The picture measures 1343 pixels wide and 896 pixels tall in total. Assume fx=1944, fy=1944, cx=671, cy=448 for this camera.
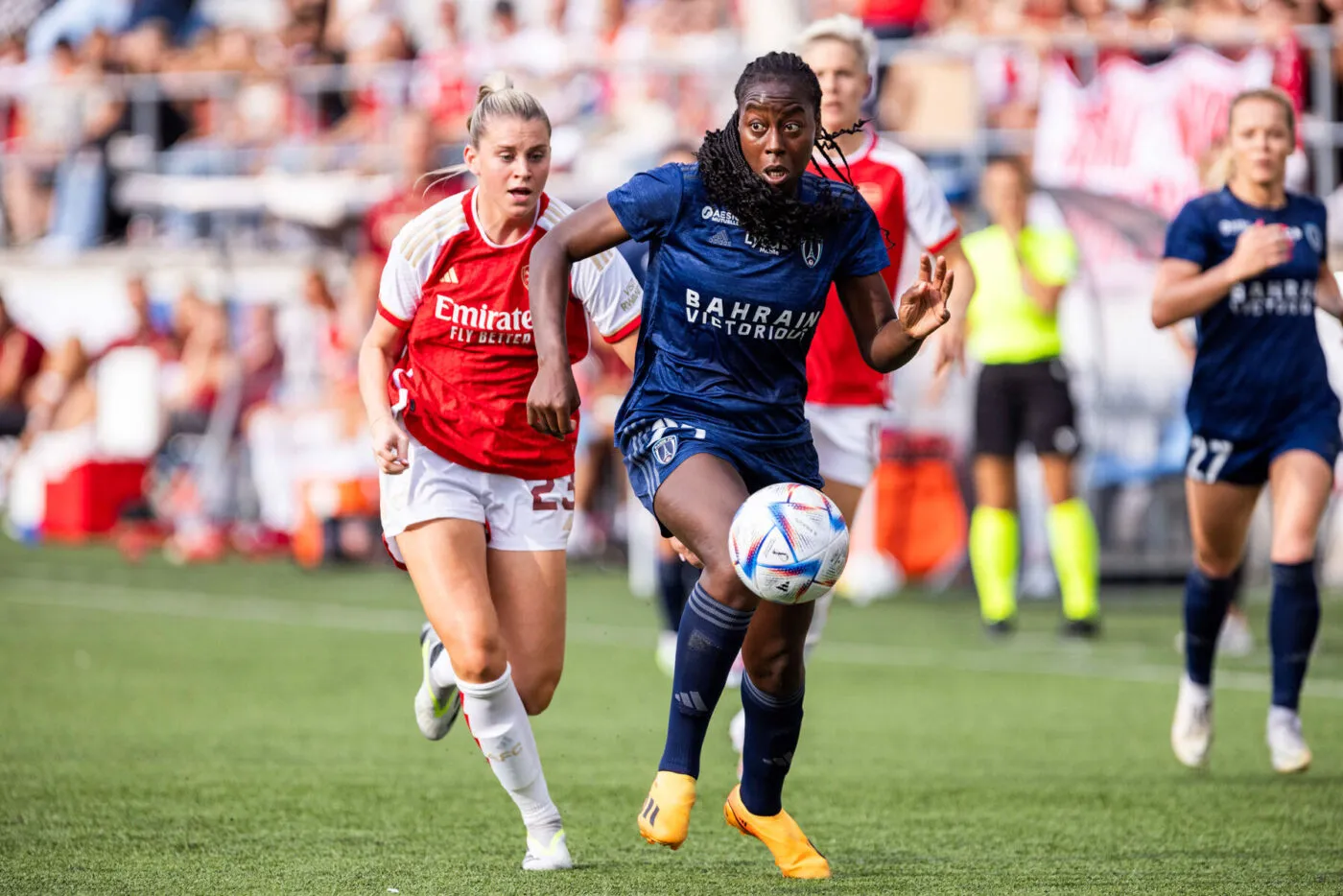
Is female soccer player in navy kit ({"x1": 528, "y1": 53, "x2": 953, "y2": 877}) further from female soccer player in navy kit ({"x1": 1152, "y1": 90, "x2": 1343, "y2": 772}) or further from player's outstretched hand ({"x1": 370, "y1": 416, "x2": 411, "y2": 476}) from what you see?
female soccer player in navy kit ({"x1": 1152, "y1": 90, "x2": 1343, "y2": 772})

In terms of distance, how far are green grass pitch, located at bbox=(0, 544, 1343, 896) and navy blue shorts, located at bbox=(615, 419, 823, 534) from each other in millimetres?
1106

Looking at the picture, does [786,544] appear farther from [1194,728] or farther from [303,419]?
[303,419]

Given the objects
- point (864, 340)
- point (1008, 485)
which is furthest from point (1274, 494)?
point (1008, 485)

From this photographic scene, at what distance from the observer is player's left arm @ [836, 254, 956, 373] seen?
509cm

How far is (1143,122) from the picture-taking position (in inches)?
541

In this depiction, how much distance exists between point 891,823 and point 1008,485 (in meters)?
5.82

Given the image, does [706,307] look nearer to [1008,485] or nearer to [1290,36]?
[1008,485]

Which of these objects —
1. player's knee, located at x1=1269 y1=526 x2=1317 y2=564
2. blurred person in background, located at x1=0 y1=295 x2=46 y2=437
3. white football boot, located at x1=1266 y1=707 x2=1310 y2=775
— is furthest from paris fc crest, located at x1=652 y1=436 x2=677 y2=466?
blurred person in background, located at x1=0 y1=295 x2=46 y2=437

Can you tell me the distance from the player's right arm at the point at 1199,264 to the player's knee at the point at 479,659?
3040 millimetres

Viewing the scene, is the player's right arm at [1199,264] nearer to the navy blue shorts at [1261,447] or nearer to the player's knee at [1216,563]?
the navy blue shorts at [1261,447]

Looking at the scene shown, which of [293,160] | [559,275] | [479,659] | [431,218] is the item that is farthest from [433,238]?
[293,160]

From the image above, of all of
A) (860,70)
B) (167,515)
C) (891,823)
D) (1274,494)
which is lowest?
(167,515)

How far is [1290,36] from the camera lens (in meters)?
13.6

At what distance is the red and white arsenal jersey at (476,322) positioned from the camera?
19.0 ft
